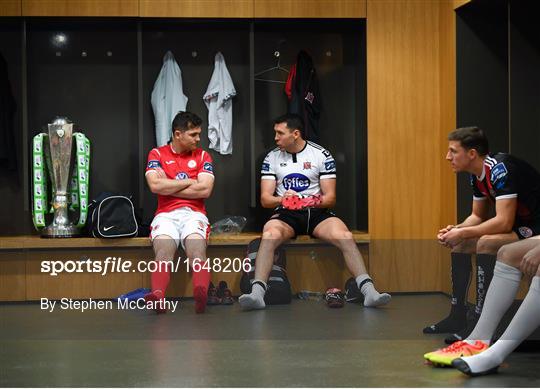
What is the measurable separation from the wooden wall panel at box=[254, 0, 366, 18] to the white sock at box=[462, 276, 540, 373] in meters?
2.98

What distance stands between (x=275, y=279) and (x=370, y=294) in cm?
57

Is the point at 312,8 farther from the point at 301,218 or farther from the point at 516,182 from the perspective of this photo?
the point at 516,182

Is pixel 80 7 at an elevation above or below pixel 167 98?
above

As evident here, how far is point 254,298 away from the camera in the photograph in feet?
16.1

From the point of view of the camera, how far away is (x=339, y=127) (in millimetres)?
6316

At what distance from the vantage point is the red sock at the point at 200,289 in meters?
4.87

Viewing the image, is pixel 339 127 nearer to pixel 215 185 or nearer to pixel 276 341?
pixel 215 185

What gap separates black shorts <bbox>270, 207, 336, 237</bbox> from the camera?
5.51 metres

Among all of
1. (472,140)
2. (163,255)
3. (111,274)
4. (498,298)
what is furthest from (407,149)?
(498,298)

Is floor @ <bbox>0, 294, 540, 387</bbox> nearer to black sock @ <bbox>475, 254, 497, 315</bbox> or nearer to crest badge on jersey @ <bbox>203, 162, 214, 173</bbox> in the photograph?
black sock @ <bbox>475, 254, 497, 315</bbox>

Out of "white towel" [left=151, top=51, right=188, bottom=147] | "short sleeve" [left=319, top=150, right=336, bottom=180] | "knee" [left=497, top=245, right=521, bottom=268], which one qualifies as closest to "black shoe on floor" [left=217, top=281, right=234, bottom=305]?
"short sleeve" [left=319, top=150, right=336, bottom=180]

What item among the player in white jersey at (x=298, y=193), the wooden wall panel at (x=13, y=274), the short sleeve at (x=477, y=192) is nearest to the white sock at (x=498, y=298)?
the short sleeve at (x=477, y=192)

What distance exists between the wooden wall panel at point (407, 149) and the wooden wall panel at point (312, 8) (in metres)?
0.22

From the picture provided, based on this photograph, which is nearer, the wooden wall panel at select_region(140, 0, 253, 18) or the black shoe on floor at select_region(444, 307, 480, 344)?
the black shoe on floor at select_region(444, 307, 480, 344)
